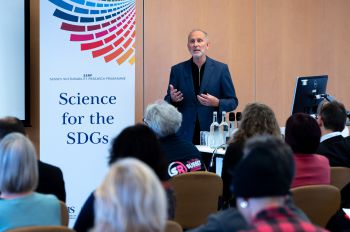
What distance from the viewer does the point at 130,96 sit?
5559mm

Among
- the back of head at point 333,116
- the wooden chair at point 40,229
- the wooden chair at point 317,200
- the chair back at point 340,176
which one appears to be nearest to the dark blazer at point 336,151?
the back of head at point 333,116

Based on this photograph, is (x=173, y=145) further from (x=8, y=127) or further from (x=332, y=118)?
(x=332, y=118)

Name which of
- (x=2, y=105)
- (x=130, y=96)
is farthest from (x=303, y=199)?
(x=2, y=105)

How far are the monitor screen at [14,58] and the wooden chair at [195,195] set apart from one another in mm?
2858

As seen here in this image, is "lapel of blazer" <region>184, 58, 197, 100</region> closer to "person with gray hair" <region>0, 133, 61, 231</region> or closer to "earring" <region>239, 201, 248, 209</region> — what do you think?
"person with gray hair" <region>0, 133, 61, 231</region>

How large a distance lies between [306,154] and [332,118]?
1.00 metres

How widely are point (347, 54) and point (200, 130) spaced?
319cm

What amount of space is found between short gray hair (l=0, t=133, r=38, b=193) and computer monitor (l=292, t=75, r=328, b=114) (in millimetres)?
3216

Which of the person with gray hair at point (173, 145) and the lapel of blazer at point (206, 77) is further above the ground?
the lapel of blazer at point (206, 77)

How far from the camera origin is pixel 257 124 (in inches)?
144

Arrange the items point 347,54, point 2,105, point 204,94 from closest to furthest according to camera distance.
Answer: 1. point 204,94
2. point 2,105
3. point 347,54

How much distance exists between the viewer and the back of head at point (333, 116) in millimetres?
4281

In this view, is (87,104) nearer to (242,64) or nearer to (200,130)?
(200,130)

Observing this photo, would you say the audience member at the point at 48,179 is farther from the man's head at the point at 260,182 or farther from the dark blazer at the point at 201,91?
the dark blazer at the point at 201,91
